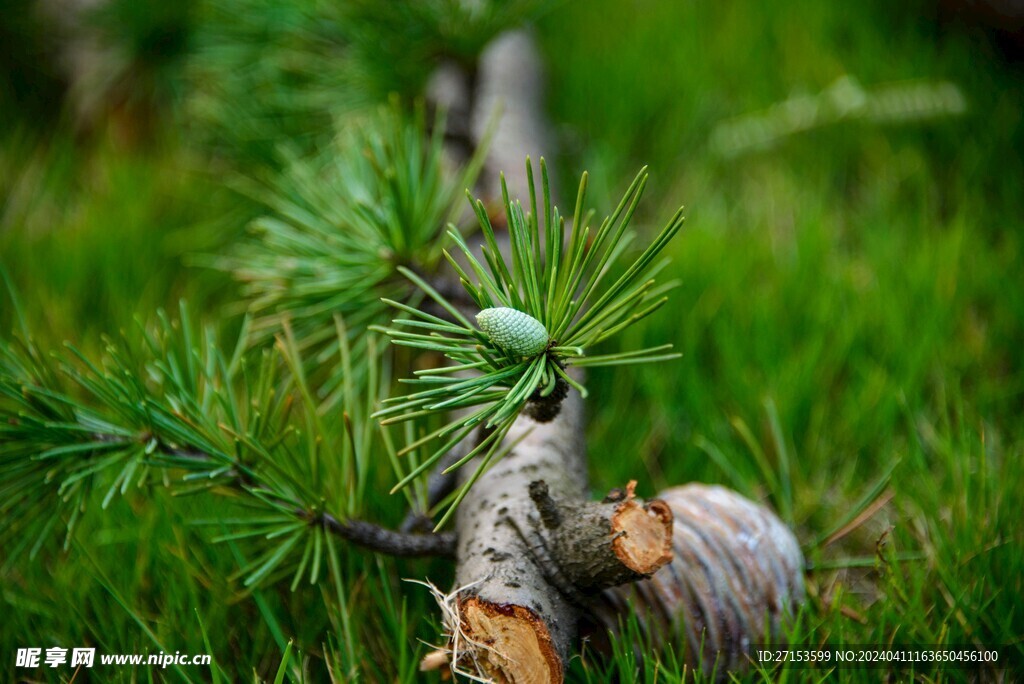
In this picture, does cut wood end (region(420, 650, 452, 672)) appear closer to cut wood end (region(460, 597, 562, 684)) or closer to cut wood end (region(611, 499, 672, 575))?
cut wood end (region(460, 597, 562, 684))

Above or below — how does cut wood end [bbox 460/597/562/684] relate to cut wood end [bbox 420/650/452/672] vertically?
above

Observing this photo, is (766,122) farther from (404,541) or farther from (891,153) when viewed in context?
(404,541)

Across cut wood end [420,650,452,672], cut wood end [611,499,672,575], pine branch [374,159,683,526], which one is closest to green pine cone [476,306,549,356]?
pine branch [374,159,683,526]

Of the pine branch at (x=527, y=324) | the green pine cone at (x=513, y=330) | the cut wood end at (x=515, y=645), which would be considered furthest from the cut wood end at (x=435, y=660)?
the green pine cone at (x=513, y=330)

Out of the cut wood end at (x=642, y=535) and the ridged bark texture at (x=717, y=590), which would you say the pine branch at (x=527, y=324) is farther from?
the ridged bark texture at (x=717, y=590)

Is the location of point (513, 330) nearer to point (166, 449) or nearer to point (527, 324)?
point (527, 324)

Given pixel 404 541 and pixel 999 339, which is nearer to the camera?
pixel 404 541

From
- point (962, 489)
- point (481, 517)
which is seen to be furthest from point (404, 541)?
point (962, 489)

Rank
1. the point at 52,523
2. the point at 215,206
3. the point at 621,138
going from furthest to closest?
the point at 621,138
the point at 215,206
the point at 52,523
